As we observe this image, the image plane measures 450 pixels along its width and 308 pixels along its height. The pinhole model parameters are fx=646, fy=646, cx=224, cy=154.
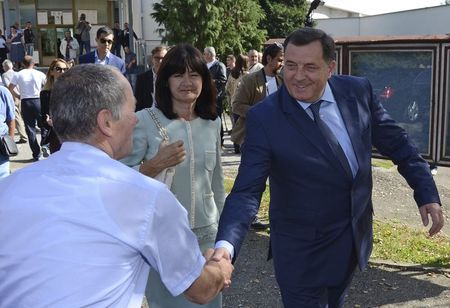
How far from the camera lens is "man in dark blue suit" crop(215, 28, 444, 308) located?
309 cm

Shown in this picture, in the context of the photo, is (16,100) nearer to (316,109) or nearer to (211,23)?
(211,23)

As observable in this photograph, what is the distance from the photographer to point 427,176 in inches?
135

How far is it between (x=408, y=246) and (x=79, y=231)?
17.2 ft

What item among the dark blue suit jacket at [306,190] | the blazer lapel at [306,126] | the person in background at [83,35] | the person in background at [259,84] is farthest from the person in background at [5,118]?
the person in background at [83,35]

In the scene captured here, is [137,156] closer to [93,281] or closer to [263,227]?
[93,281]

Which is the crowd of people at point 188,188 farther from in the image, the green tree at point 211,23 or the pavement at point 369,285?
the green tree at point 211,23

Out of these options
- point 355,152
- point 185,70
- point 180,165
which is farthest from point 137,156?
point 355,152

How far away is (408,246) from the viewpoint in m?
6.54

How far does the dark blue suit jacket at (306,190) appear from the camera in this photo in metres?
3.08

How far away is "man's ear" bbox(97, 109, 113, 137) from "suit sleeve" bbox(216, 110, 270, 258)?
109 cm

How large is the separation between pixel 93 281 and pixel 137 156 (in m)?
1.76

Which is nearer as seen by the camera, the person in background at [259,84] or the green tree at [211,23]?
the person in background at [259,84]

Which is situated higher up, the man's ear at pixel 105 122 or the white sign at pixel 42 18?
the white sign at pixel 42 18

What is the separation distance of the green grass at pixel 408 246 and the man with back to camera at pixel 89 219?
4.41m
